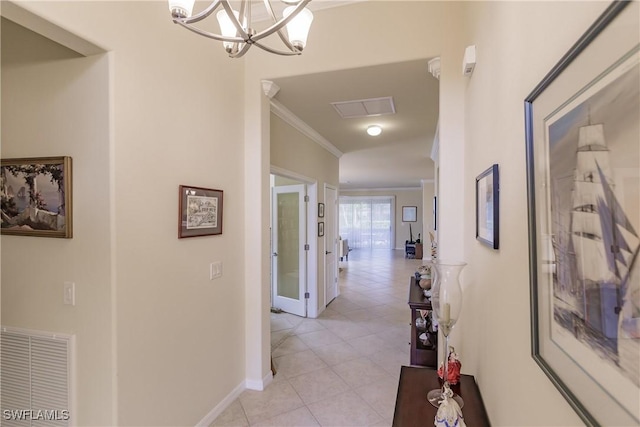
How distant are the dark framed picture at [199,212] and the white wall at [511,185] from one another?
173 centimetres

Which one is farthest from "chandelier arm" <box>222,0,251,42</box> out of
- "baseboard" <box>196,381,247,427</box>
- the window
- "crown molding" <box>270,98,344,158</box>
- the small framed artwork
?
the window

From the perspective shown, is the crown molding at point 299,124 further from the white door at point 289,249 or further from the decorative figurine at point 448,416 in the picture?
the decorative figurine at point 448,416

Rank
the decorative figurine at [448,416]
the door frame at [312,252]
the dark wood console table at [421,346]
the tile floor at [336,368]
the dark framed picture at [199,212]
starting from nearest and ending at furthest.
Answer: the decorative figurine at [448,416] → the dark framed picture at [199,212] → the tile floor at [336,368] → the dark wood console table at [421,346] → the door frame at [312,252]

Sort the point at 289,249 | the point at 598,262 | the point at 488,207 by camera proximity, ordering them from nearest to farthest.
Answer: the point at 598,262 → the point at 488,207 → the point at 289,249

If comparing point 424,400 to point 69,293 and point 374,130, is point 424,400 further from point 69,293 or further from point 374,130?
point 374,130

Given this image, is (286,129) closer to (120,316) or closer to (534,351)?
(120,316)

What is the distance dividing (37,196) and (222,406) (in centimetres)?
192

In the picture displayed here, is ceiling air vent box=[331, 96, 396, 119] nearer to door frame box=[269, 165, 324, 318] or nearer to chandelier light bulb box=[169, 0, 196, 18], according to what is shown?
door frame box=[269, 165, 324, 318]

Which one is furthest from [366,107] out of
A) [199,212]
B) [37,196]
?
[37,196]

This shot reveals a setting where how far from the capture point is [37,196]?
5.56 ft

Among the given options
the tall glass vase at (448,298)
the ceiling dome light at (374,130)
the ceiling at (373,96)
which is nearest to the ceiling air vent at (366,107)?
the ceiling at (373,96)

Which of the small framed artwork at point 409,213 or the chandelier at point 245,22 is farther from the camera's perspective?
the small framed artwork at point 409,213

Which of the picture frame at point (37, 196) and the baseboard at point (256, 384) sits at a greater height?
the picture frame at point (37, 196)

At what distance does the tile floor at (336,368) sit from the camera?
8.12 feet
